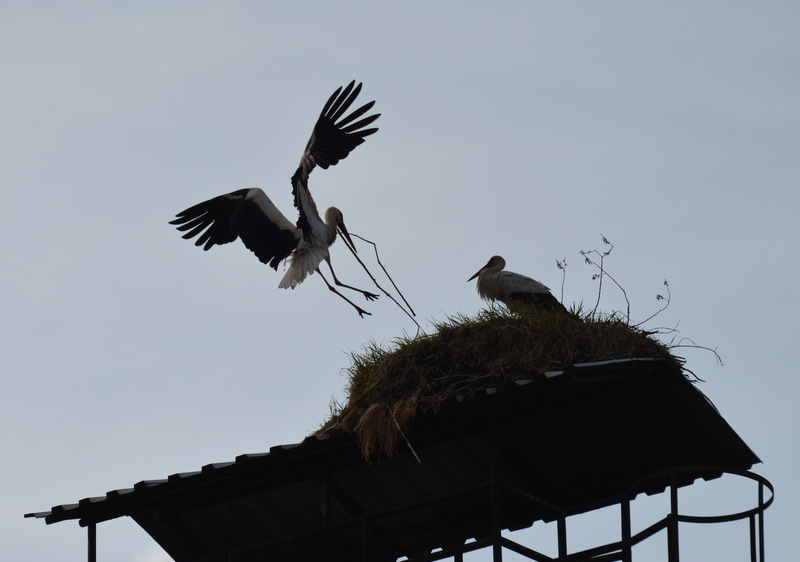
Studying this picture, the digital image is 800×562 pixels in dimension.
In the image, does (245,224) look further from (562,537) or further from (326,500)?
(562,537)

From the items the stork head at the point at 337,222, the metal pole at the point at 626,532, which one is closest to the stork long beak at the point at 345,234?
the stork head at the point at 337,222

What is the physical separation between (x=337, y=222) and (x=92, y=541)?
141 inches

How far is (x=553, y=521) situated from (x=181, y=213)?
4272 mm

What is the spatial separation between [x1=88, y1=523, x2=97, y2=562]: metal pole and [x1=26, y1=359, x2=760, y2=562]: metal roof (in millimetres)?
46

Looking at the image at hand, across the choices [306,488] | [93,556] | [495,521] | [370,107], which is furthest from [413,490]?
[370,107]

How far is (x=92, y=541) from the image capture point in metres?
10.2

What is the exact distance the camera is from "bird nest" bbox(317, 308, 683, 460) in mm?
9250

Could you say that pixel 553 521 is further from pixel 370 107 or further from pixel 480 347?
pixel 370 107

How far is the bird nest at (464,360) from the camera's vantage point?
9250 mm

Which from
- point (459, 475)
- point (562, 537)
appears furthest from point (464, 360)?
point (562, 537)

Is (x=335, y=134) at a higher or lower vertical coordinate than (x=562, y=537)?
higher

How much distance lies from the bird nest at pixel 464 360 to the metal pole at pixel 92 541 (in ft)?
6.23

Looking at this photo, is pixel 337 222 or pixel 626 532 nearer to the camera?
pixel 626 532

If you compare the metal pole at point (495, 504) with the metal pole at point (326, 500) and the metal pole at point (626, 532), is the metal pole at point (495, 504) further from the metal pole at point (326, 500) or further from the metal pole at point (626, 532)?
the metal pole at point (326, 500)
